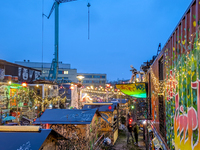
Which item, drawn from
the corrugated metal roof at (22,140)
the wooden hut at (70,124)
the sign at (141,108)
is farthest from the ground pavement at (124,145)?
the corrugated metal roof at (22,140)

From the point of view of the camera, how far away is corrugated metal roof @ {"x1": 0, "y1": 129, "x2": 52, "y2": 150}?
3844 millimetres

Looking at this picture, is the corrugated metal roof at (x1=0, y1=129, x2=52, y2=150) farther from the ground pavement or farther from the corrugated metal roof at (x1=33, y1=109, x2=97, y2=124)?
the ground pavement

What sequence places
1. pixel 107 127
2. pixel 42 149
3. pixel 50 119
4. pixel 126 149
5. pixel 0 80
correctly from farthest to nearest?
pixel 0 80 → pixel 107 127 → pixel 126 149 → pixel 50 119 → pixel 42 149

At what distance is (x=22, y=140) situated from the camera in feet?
13.1

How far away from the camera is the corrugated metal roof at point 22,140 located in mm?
3844

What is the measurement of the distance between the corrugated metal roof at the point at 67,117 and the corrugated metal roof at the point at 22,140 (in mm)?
4385

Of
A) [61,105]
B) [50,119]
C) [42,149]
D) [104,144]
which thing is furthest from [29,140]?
[61,105]

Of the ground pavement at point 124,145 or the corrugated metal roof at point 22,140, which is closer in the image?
the corrugated metal roof at point 22,140

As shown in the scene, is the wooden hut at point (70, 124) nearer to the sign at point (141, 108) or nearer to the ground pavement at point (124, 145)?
the sign at point (141, 108)

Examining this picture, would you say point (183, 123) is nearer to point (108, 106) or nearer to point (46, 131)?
point (46, 131)

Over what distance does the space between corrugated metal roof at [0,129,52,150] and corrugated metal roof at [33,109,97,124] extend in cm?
438

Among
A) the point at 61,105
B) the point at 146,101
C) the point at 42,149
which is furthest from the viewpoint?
the point at 61,105

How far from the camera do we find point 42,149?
13.3 feet

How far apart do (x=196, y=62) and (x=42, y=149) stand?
3475 millimetres
